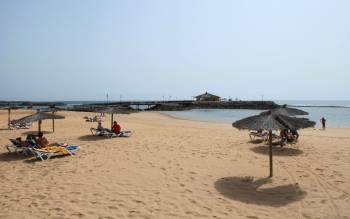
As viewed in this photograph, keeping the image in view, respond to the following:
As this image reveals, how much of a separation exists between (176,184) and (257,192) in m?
1.68

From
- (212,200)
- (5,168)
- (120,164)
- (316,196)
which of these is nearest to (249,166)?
(316,196)

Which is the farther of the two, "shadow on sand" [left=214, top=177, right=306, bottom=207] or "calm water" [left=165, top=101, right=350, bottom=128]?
"calm water" [left=165, top=101, right=350, bottom=128]

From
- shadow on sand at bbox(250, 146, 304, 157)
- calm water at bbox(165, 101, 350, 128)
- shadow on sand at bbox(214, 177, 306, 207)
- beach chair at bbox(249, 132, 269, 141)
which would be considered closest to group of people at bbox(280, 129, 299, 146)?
shadow on sand at bbox(250, 146, 304, 157)

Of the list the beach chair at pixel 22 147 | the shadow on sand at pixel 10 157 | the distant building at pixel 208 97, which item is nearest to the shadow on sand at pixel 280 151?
the beach chair at pixel 22 147

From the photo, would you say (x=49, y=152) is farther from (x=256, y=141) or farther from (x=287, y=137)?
(x=287, y=137)

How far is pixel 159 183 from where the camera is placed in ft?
20.7

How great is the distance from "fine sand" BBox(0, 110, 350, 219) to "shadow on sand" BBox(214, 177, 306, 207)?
0.02m

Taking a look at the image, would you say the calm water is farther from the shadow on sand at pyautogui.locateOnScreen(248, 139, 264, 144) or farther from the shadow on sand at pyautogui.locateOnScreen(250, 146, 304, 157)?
the shadow on sand at pyautogui.locateOnScreen(250, 146, 304, 157)

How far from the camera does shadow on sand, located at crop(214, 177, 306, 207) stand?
545cm

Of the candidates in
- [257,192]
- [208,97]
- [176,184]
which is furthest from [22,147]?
[208,97]

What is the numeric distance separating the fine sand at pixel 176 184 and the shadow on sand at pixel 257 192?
0.02 meters

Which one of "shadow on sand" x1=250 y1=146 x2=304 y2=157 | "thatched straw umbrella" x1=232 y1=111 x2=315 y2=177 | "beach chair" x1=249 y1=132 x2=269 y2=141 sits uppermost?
"thatched straw umbrella" x1=232 y1=111 x2=315 y2=177

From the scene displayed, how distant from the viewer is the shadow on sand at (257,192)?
545 cm

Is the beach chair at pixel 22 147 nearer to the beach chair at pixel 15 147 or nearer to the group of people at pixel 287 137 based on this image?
the beach chair at pixel 15 147
